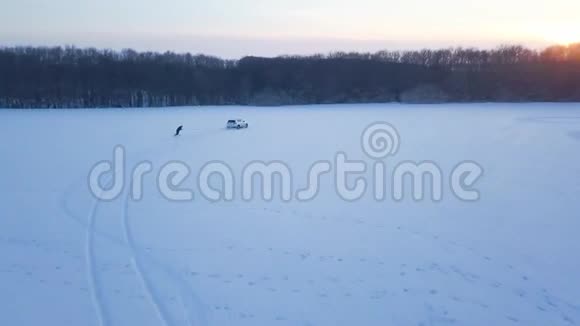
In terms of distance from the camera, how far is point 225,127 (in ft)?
90.6

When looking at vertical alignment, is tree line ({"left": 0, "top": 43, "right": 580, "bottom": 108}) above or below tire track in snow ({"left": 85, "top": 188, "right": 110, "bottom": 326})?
above

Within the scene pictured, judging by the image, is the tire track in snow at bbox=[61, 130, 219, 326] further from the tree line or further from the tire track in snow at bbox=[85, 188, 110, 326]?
the tree line

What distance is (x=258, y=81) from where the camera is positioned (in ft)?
207

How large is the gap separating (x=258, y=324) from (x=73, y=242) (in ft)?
15.4

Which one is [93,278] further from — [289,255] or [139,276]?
[289,255]

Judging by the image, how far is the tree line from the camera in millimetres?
52938

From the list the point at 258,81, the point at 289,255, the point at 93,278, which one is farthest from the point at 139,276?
the point at 258,81

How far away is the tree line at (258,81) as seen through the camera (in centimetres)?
5294

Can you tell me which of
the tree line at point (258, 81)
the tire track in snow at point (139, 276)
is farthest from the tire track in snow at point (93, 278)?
the tree line at point (258, 81)

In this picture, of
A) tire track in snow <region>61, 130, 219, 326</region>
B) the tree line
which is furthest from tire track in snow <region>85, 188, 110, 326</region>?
the tree line

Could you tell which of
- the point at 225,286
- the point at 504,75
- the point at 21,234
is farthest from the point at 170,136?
the point at 504,75

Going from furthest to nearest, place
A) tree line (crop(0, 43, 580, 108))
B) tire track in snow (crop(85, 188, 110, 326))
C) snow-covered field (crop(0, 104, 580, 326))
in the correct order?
tree line (crop(0, 43, 580, 108)), snow-covered field (crop(0, 104, 580, 326)), tire track in snow (crop(85, 188, 110, 326))

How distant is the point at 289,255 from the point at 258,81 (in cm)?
5668

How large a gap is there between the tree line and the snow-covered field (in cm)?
4154
